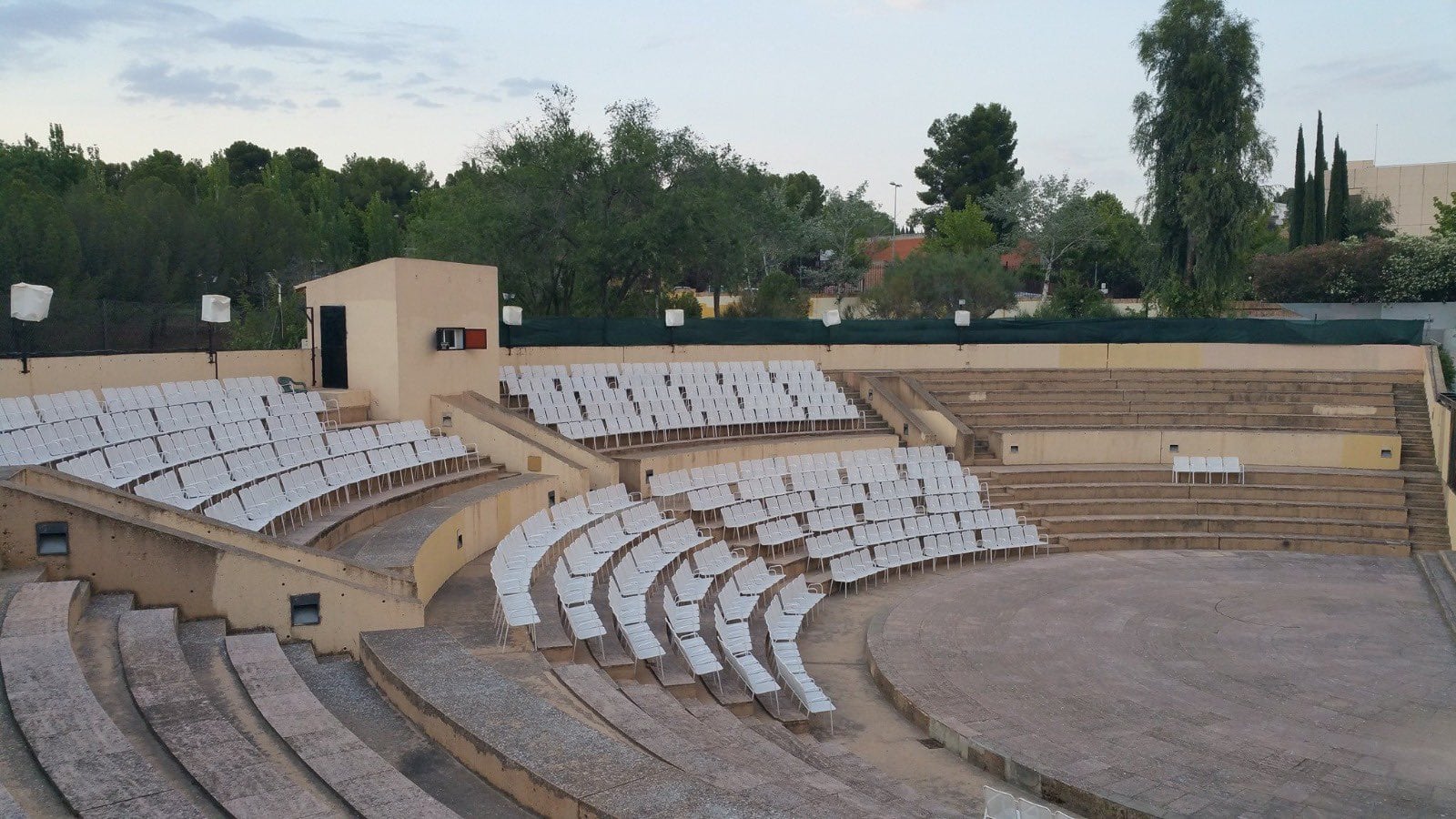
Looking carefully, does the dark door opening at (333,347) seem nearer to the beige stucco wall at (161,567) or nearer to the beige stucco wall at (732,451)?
the beige stucco wall at (732,451)

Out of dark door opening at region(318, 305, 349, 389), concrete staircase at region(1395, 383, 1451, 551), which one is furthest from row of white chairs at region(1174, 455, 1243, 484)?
dark door opening at region(318, 305, 349, 389)

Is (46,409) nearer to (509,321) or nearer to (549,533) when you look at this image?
(549,533)

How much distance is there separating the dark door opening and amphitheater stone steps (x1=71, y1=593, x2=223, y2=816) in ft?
34.4

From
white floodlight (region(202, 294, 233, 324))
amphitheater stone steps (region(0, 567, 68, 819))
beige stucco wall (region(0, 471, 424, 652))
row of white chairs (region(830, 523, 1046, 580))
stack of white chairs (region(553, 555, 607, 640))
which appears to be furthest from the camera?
row of white chairs (region(830, 523, 1046, 580))

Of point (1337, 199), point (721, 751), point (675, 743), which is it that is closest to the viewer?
point (675, 743)

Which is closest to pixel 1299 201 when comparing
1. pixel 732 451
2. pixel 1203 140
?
pixel 1203 140

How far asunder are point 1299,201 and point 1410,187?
23.2m

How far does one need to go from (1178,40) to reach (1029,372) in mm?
12508

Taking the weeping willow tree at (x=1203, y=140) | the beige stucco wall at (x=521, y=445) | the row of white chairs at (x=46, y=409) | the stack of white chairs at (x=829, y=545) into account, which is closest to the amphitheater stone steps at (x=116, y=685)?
the row of white chairs at (x=46, y=409)

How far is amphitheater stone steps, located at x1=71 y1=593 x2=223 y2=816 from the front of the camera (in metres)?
5.72

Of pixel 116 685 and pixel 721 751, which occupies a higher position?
pixel 116 685

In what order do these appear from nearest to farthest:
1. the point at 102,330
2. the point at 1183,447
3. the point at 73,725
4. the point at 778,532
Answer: the point at 73,725, the point at 102,330, the point at 778,532, the point at 1183,447

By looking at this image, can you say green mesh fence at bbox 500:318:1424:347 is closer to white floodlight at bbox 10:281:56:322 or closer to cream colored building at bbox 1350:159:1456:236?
white floodlight at bbox 10:281:56:322

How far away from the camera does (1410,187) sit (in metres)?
64.8
